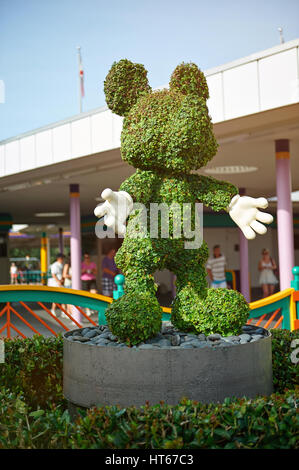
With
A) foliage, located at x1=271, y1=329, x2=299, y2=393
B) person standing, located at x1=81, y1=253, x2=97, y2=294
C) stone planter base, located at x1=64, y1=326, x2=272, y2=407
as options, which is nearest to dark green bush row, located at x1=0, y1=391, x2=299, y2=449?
stone planter base, located at x1=64, y1=326, x2=272, y2=407

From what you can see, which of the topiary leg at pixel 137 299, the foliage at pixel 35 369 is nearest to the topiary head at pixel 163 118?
the topiary leg at pixel 137 299

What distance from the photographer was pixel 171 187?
316cm

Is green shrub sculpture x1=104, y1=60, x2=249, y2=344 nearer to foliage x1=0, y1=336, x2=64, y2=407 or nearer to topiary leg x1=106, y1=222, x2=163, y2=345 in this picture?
topiary leg x1=106, y1=222, x2=163, y2=345

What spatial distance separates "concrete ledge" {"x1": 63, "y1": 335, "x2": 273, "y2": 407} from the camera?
2.60 meters

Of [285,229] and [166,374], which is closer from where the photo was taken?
[166,374]

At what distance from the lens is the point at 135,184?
3.19 meters

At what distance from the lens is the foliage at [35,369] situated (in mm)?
3668

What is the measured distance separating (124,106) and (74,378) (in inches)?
75.2

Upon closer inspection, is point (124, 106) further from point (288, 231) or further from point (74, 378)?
point (288, 231)

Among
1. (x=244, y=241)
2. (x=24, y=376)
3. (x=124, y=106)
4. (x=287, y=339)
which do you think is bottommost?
(x=24, y=376)

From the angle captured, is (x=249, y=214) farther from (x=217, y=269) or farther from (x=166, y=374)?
(x=217, y=269)

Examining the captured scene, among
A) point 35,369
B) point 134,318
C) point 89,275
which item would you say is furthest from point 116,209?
point 89,275

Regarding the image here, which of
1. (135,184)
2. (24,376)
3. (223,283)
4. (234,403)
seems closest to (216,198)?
(135,184)

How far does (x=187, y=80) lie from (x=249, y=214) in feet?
3.55
